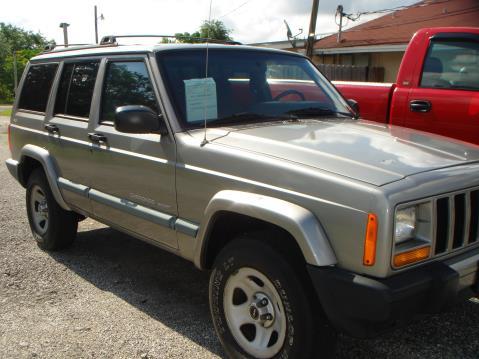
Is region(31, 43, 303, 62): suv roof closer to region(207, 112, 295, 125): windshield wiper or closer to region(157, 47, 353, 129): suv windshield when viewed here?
region(157, 47, 353, 129): suv windshield

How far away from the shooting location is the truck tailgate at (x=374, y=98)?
556cm

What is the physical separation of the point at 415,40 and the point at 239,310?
3647 millimetres

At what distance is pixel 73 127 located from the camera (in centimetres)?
440

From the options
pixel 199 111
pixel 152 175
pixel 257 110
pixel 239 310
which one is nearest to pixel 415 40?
pixel 257 110

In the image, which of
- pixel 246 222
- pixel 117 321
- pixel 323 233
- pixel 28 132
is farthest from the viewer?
pixel 28 132

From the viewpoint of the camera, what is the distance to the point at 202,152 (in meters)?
3.18

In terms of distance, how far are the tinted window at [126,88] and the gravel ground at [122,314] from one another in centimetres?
141

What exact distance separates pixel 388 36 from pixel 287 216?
59.2 ft

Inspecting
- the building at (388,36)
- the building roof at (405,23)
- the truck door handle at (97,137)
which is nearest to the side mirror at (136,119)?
the truck door handle at (97,137)

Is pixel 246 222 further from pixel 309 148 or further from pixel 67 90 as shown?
pixel 67 90

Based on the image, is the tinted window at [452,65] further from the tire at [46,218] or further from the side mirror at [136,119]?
the tire at [46,218]

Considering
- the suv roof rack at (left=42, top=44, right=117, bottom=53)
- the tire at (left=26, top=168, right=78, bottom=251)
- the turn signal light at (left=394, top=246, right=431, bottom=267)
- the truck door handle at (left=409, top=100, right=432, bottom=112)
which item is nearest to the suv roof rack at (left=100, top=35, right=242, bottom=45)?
the suv roof rack at (left=42, top=44, right=117, bottom=53)

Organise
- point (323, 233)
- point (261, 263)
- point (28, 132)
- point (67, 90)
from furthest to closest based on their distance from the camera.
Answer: point (28, 132) < point (67, 90) < point (261, 263) < point (323, 233)

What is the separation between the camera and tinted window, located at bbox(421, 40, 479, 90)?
16.5ft
